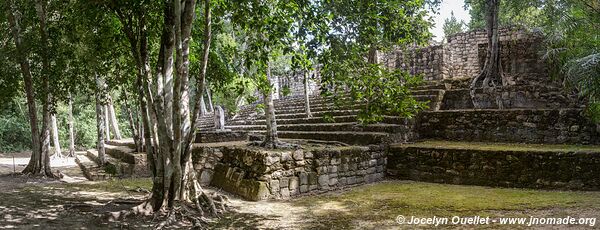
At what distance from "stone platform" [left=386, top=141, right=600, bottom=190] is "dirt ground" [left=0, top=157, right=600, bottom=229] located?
281 millimetres

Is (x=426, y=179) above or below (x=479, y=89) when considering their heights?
below

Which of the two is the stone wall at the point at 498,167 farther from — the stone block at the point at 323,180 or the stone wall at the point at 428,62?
the stone wall at the point at 428,62

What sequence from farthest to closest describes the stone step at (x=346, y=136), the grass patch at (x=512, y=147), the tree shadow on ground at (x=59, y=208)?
the stone step at (x=346, y=136) < the grass patch at (x=512, y=147) < the tree shadow on ground at (x=59, y=208)

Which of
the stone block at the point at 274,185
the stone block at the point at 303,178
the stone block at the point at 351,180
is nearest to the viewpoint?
the stone block at the point at 274,185

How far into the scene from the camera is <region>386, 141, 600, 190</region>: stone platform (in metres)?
6.19

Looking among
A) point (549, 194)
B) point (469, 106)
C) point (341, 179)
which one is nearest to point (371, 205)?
point (341, 179)

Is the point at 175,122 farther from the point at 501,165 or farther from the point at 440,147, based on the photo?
the point at 501,165

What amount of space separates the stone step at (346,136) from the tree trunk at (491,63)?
3062mm

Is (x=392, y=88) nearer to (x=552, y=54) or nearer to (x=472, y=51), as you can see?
(x=552, y=54)

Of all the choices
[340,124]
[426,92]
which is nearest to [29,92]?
[340,124]

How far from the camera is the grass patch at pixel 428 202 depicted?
527 centimetres

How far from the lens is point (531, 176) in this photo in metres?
6.57

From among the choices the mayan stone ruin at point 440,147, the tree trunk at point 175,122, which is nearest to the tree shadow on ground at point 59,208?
the tree trunk at point 175,122

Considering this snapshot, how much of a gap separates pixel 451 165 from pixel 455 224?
2.71m
